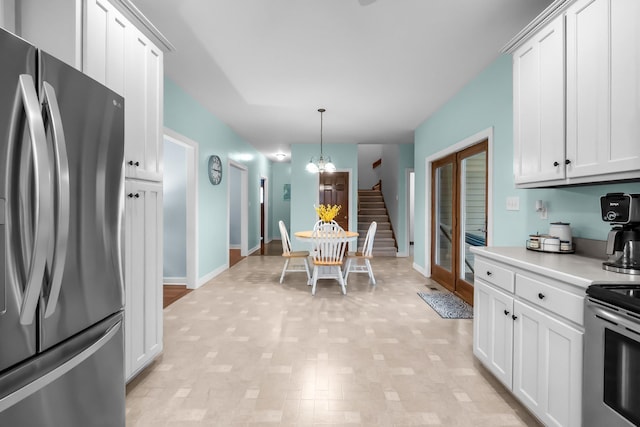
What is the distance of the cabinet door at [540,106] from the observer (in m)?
1.86

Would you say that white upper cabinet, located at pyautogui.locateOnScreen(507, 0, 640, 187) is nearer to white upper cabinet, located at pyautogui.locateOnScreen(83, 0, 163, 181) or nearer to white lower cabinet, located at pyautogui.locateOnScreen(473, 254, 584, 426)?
white lower cabinet, located at pyautogui.locateOnScreen(473, 254, 584, 426)

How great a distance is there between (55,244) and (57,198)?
5.6 inches

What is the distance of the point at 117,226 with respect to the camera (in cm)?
139

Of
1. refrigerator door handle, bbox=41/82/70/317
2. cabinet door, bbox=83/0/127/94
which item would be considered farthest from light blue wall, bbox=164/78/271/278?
refrigerator door handle, bbox=41/82/70/317

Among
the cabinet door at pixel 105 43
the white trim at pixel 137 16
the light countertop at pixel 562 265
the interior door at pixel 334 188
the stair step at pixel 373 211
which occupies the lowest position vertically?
the light countertop at pixel 562 265

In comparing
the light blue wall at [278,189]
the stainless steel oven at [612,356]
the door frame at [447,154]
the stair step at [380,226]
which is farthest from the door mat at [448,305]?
the light blue wall at [278,189]

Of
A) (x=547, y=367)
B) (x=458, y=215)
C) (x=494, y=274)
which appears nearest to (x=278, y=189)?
(x=458, y=215)

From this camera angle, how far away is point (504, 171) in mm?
3033

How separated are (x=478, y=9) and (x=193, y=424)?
323cm

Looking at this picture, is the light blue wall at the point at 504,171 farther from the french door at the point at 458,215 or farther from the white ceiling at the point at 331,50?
the french door at the point at 458,215

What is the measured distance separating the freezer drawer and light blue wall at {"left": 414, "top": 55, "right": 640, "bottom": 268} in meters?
2.66

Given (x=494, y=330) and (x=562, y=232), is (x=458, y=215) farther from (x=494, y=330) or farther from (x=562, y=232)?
(x=494, y=330)

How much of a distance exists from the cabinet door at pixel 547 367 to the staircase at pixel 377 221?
5907 millimetres

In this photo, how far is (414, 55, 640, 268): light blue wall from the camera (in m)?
2.06
